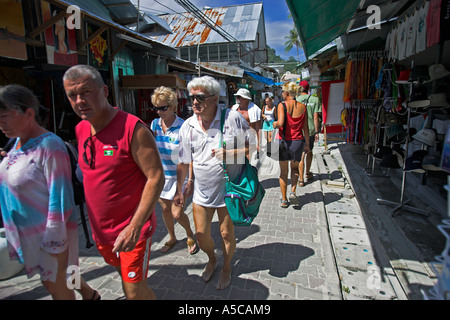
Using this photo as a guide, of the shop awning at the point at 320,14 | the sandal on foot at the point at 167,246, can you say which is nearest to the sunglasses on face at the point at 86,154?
the sandal on foot at the point at 167,246

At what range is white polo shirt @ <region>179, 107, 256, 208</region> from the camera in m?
2.51

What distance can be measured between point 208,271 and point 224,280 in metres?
0.22

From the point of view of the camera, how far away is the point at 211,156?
2.51 m

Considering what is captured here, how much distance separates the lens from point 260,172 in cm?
697

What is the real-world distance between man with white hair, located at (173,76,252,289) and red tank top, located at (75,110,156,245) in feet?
2.43

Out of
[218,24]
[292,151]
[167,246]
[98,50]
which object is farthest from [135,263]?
[218,24]

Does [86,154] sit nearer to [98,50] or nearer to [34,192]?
[34,192]

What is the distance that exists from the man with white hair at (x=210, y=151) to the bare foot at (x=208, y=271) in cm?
16

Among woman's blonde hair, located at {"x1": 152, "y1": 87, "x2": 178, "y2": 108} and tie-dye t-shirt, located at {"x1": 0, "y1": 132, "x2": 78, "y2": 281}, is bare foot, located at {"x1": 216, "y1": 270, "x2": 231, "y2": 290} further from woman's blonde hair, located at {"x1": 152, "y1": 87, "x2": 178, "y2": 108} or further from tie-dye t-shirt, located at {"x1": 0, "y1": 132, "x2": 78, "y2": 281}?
woman's blonde hair, located at {"x1": 152, "y1": 87, "x2": 178, "y2": 108}

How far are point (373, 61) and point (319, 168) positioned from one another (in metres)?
2.96

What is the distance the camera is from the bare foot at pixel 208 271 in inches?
111

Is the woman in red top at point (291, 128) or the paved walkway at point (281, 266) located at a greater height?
the woman in red top at point (291, 128)

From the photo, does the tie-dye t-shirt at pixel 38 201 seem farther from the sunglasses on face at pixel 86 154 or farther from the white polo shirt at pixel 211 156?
the white polo shirt at pixel 211 156
